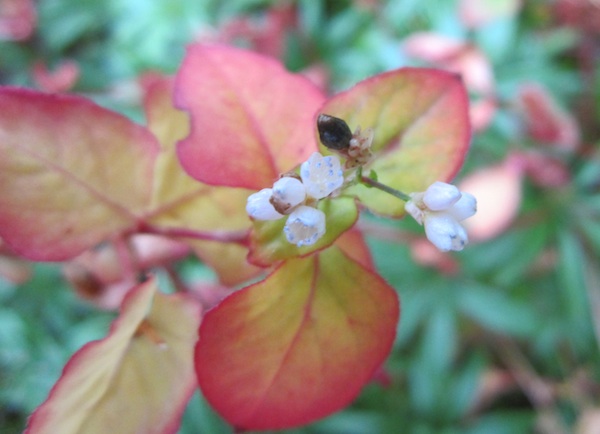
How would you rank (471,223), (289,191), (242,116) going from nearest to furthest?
(289,191)
(242,116)
(471,223)

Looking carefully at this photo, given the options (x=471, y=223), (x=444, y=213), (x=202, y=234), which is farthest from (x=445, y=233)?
(x=471, y=223)

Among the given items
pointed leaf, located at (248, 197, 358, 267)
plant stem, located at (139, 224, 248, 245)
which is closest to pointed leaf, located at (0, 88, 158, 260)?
plant stem, located at (139, 224, 248, 245)

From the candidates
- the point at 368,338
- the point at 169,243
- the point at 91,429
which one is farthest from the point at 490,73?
the point at 91,429

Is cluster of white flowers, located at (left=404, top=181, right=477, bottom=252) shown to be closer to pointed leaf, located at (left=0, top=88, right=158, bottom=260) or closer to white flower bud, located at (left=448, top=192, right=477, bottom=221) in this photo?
white flower bud, located at (left=448, top=192, right=477, bottom=221)

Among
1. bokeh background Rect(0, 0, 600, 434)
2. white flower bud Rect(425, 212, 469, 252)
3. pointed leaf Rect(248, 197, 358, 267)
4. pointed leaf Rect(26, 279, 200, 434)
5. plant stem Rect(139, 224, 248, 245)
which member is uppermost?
white flower bud Rect(425, 212, 469, 252)

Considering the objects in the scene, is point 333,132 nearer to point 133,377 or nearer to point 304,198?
point 304,198

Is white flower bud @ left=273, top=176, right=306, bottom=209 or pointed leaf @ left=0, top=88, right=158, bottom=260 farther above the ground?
white flower bud @ left=273, top=176, right=306, bottom=209

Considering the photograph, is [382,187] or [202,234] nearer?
[382,187]
